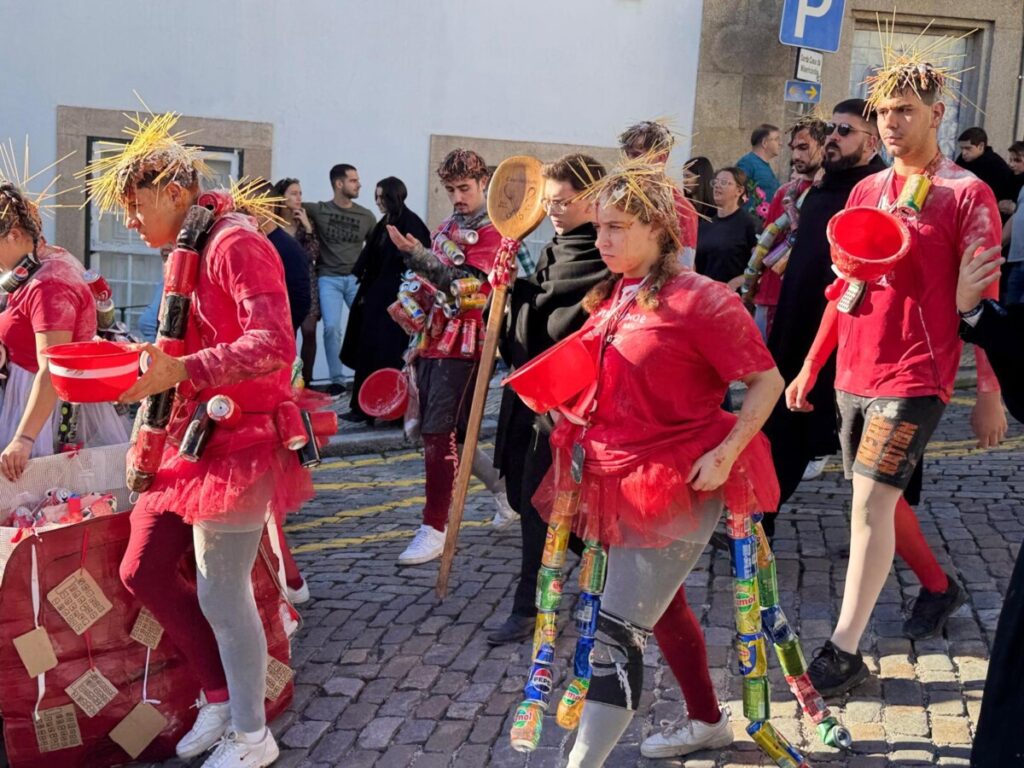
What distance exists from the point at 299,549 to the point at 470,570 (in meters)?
1.07

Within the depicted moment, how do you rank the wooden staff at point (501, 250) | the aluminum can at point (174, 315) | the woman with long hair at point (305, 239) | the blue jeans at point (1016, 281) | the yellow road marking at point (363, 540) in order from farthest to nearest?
the woman with long hair at point (305, 239) < the blue jeans at point (1016, 281) < the yellow road marking at point (363, 540) < the wooden staff at point (501, 250) < the aluminum can at point (174, 315)

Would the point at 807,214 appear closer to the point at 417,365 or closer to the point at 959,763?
the point at 417,365

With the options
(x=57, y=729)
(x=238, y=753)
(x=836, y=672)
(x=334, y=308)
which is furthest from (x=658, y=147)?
(x=334, y=308)

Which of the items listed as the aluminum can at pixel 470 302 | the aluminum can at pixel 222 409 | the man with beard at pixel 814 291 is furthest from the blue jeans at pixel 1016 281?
the aluminum can at pixel 222 409

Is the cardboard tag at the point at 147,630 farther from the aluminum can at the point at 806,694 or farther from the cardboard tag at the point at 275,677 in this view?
the aluminum can at the point at 806,694

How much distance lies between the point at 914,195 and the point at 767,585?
1465 millimetres

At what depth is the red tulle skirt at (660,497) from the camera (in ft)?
11.0

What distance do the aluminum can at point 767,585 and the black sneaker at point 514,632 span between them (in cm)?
153

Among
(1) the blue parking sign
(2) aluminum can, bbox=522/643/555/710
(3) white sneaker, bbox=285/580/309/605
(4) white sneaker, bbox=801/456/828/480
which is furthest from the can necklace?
(1) the blue parking sign

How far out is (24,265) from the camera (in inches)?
185

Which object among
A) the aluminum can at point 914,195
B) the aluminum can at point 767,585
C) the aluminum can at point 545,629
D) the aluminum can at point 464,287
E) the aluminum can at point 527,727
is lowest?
the aluminum can at point 527,727

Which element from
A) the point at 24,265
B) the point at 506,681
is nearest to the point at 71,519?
the point at 24,265

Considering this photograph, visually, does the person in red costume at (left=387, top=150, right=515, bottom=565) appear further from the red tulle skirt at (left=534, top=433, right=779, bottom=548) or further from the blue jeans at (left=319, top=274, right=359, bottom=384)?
the blue jeans at (left=319, top=274, right=359, bottom=384)

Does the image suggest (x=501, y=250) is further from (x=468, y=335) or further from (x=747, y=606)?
(x=747, y=606)
